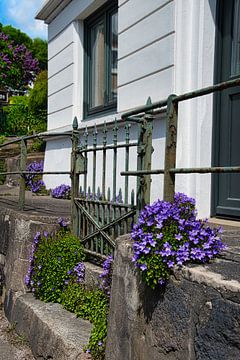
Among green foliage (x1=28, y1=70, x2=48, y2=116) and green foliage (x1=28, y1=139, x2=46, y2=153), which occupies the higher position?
green foliage (x1=28, y1=70, x2=48, y2=116)

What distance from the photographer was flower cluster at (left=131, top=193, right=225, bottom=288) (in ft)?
7.32

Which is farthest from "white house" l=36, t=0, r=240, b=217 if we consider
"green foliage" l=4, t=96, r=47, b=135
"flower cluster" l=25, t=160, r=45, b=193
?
"green foliage" l=4, t=96, r=47, b=135

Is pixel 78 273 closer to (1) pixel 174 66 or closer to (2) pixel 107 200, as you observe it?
(2) pixel 107 200

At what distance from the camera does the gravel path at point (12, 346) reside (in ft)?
12.3

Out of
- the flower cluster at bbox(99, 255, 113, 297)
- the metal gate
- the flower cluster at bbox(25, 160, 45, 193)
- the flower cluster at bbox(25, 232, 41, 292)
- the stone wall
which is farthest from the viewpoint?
the flower cluster at bbox(25, 160, 45, 193)

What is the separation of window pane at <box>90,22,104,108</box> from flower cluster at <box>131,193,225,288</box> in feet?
17.1

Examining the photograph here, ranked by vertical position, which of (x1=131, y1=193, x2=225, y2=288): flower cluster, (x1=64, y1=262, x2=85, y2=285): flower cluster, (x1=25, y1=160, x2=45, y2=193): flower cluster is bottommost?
(x1=64, y1=262, x2=85, y2=285): flower cluster

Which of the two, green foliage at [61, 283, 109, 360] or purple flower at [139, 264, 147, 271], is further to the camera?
green foliage at [61, 283, 109, 360]

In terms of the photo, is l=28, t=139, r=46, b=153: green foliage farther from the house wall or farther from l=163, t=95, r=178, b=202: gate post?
l=163, t=95, r=178, b=202: gate post

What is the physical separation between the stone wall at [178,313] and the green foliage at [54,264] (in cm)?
130

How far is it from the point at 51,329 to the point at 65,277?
69 cm

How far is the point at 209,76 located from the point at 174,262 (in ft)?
9.84

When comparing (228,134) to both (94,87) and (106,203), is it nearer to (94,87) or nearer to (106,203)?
(106,203)

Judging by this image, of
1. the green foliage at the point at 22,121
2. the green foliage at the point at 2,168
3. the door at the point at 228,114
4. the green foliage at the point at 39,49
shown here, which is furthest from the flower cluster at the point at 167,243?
the green foliage at the point at 39,49
